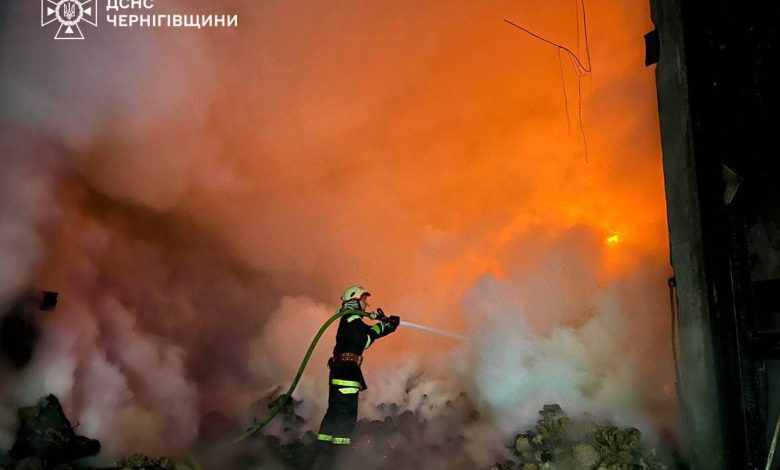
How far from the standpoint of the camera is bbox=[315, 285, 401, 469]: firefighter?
555 cm

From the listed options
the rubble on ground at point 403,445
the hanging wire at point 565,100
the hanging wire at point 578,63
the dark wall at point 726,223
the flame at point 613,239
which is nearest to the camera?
the dark wall at point 726,223

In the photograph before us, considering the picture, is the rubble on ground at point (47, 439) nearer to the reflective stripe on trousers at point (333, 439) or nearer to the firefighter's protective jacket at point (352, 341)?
the reflective stripe on trousers at point (333, 439)

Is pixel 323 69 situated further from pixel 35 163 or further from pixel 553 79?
pixel 35 163

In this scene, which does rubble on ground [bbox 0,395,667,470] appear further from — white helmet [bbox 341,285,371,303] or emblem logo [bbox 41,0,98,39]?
emblem logo [bbox 41,0,98,39]

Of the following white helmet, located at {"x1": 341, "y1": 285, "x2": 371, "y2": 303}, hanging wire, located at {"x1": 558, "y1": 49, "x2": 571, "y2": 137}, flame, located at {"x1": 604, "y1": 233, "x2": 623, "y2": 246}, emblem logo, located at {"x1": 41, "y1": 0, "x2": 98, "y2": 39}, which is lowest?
white helmet, located at {"x1": 341, "y1": 285, "x2": 371, "y2": 303}

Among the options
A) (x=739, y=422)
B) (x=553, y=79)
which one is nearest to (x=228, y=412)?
(x=739, y=422)

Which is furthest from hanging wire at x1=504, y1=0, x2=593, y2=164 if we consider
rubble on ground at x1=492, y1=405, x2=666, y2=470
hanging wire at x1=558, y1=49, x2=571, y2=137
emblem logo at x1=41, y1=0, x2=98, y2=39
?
emblem logo at x1=41, y1=0, x2=98, y2=39

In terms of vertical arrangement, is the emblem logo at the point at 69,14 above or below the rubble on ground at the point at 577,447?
above

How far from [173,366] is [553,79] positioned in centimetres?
758

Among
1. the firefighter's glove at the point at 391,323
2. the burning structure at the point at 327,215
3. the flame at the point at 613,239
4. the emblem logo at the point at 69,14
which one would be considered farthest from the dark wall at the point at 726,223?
the emblem logo at the point at 69,14

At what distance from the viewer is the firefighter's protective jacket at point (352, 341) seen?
5820mm

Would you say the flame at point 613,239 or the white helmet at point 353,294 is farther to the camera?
the flame at point 613,239

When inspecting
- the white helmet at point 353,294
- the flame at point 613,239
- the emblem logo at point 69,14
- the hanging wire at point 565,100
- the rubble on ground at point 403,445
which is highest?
the emblem logo at point 69,14

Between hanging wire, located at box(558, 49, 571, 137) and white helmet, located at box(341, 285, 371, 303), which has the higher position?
hanging wire, located at box(558, 49, 571, 137)
